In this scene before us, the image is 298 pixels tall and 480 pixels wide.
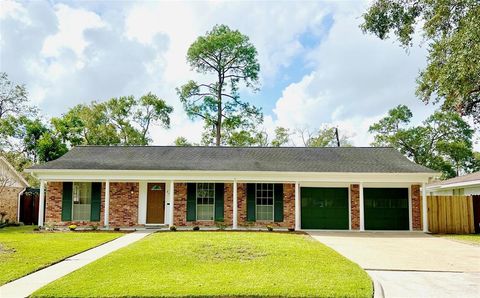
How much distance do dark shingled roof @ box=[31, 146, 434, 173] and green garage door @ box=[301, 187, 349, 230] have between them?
4.02 ft

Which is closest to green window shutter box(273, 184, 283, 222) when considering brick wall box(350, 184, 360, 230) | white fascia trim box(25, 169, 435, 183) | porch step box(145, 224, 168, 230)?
white fascia trim box(25, 169, 435, 183)

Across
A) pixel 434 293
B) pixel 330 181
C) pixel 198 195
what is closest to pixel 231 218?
pixel 198 195

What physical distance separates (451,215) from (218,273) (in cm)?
1380

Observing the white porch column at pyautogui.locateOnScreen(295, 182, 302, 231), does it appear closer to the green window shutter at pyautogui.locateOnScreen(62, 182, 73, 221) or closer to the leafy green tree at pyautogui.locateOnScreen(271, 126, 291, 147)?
the green window shutter at pyautogui.locateOnScreen(62, 182, 73, 221)

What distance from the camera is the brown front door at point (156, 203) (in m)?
19.6

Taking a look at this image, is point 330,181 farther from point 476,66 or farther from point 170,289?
point 170,289

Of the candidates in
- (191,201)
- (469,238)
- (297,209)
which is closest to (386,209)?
(469,238)

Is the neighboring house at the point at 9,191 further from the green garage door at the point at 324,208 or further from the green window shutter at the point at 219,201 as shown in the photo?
the green garage door at the point at 324,208

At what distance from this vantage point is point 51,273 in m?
8.87

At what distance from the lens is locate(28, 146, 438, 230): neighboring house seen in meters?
18.8

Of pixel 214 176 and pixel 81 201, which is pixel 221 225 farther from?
pixel 81 201

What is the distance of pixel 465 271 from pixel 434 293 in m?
2.59

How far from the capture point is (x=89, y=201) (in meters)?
19.5

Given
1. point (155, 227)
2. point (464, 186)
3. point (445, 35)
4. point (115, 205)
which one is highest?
point (445, 35)
